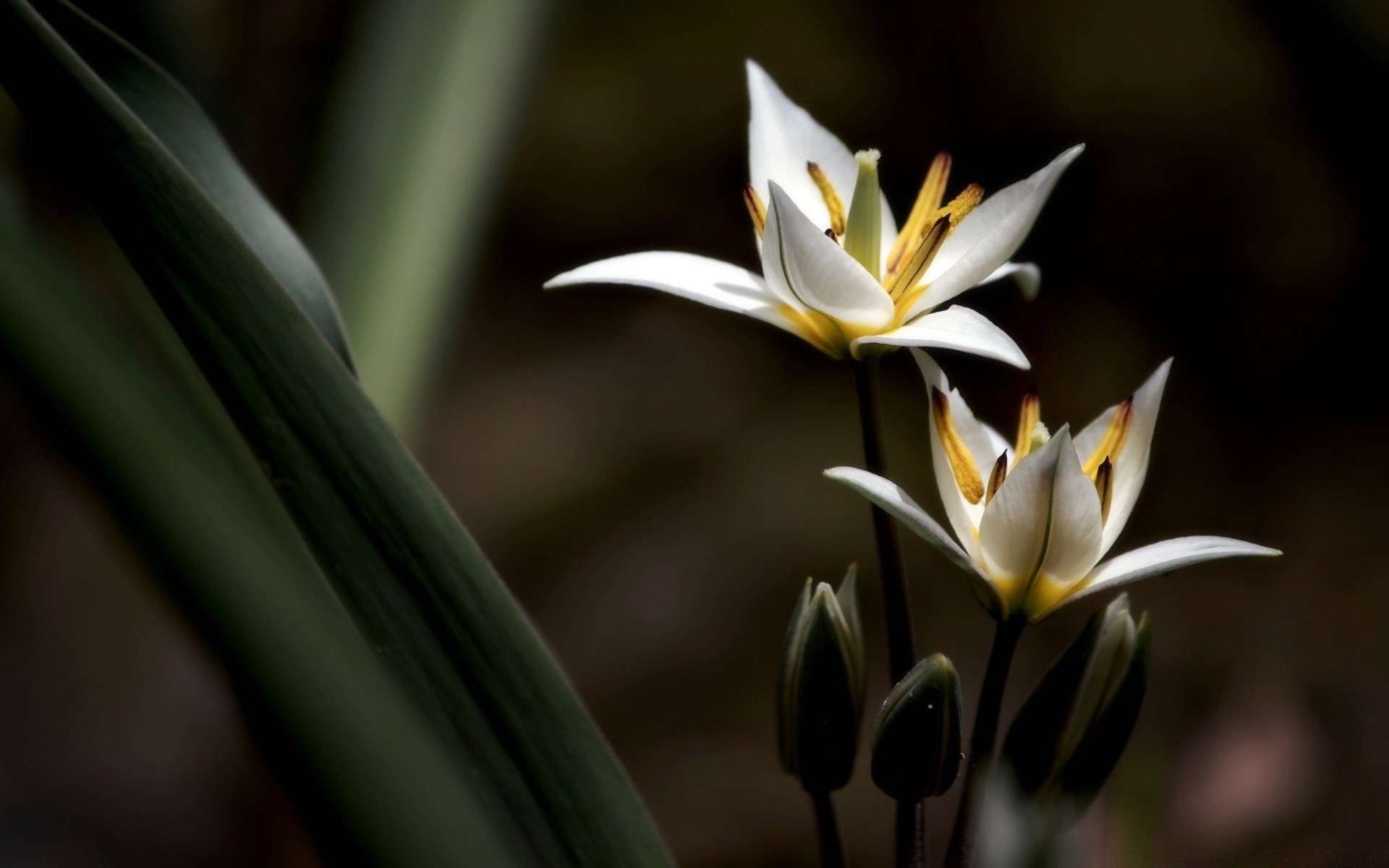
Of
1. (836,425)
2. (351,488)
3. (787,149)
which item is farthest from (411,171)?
(836,425)

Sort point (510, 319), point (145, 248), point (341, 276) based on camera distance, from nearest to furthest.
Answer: point (145, 248), point (341, 276), point (510, 319)

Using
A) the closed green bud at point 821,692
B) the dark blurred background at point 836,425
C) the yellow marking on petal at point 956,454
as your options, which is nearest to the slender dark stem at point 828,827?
the closed green bud at point 821,692

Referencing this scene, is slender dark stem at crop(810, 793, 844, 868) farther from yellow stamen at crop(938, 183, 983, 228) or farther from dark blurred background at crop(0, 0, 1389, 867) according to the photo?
dark blurred background at crop(0, 0, 1389, 867)

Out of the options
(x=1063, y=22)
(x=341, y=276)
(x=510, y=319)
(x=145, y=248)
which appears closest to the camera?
(x=145, y=248)

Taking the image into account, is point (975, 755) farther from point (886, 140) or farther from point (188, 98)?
point (886, 140)

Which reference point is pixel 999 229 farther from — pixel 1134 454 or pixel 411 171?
pixel 411 171

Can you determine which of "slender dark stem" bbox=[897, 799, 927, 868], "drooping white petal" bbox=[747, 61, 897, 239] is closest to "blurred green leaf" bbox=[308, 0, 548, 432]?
"drooping white petal" bbox=[747, 61, 897, 239]

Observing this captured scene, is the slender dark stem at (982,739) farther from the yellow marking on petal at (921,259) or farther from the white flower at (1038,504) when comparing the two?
the yellow marking on petal at (921,259)

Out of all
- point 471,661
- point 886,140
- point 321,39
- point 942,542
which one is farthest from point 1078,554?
point 321,39

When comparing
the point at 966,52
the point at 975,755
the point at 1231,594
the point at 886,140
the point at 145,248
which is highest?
the point at 966,52
